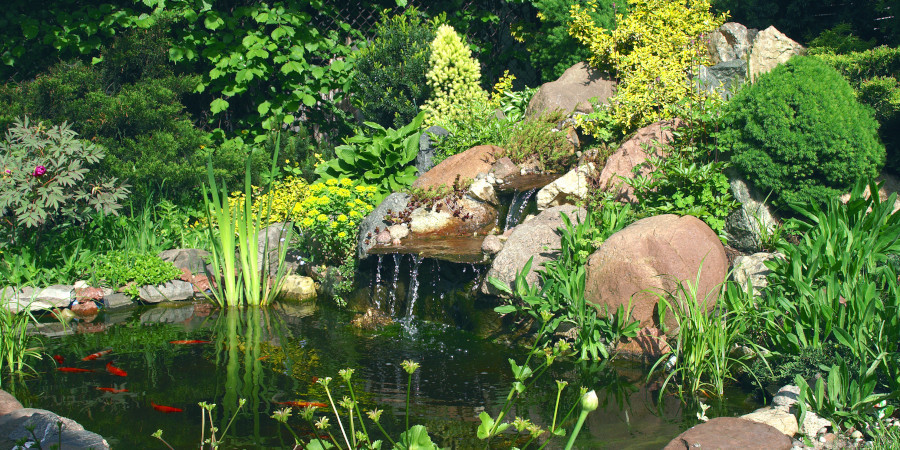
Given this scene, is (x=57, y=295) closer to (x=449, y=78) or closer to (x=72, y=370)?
(x=72, y=370)

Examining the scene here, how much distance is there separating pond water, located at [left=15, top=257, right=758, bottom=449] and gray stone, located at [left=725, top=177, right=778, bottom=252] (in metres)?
1.66

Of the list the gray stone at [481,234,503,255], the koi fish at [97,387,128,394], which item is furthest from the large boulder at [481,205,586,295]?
the koi fish at [97,387,128,394]

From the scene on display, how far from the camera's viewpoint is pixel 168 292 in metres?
6.68

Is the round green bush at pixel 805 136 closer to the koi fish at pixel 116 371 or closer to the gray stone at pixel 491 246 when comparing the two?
the gray stone at pixel 491 246

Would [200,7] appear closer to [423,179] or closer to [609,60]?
[423,179]

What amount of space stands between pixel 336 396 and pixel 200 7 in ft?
22.0

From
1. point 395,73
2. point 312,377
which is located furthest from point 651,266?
point 395,73

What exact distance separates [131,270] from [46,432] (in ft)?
12.8

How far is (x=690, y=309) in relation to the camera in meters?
3.97

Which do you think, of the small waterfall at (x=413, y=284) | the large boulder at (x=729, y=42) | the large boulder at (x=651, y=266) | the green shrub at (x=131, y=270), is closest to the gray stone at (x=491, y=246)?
the small waterfall at (x=413, y=284)

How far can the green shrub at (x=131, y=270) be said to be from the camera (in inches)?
258

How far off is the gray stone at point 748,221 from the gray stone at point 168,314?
4.86 meters

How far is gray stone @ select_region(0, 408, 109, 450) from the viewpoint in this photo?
290 cm

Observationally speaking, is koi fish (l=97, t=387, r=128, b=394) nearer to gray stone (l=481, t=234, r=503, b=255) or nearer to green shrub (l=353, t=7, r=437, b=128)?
gray stone (l=481, t=234, r=503, b=255)
